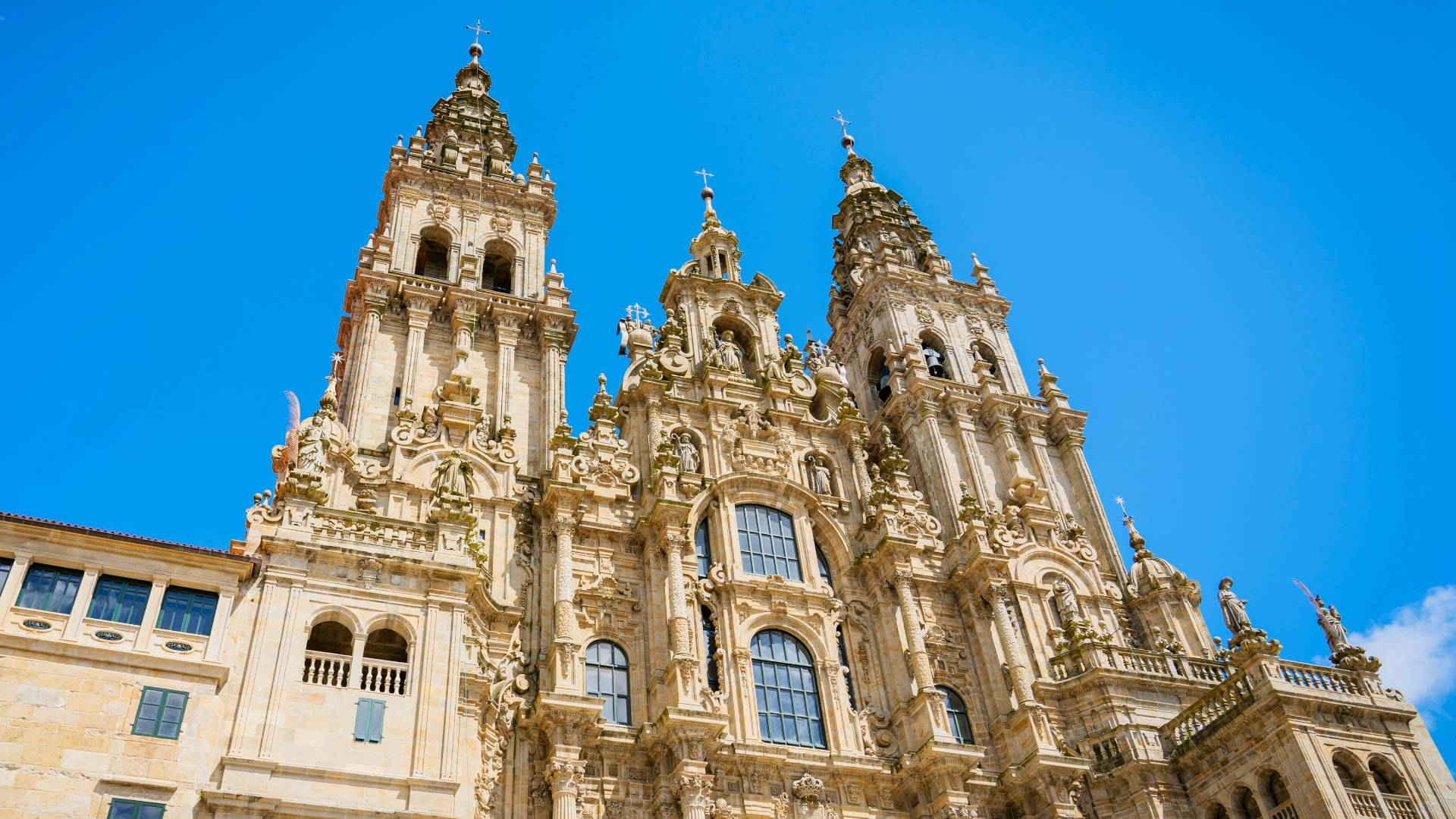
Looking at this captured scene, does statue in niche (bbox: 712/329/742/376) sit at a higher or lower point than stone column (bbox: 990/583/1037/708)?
higher

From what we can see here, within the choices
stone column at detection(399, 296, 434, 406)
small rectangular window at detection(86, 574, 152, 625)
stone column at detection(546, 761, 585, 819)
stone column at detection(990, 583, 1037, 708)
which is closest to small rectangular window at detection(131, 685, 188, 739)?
small rectangular window at detection(86, 574, 152, 625)

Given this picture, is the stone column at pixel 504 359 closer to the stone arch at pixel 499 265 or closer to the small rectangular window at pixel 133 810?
the stone arch at pixel 499 265

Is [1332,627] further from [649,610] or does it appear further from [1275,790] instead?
[649,610]

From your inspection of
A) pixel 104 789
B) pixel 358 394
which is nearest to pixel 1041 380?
pixel 358 394

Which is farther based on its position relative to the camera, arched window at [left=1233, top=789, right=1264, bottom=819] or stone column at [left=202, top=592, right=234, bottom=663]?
arched window at [left=1233, top=789, right=1264, bottom=819]

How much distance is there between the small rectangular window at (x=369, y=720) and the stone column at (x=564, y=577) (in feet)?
19.2

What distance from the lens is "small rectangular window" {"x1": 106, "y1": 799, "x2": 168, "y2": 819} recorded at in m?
17.5

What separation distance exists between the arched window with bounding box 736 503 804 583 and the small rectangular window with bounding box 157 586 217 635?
13.9m

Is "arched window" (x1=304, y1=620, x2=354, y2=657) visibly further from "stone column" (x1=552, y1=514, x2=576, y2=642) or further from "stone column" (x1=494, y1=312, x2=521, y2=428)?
"stone column" (x1=494, y1=312, x2=521, y2=428)

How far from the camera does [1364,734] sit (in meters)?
25.2

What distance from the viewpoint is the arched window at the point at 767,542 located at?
3102cm

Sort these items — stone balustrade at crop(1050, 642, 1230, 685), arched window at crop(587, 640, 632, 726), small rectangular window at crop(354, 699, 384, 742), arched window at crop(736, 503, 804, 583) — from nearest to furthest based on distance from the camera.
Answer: small rectangular window at crop(354, 699, 384, 742) → arched window at crop(587, 640, 632, 726) → stone balustrade at crop(1050, 642, 1230, 685) → arched window at crop(736, 503, 804, 583)

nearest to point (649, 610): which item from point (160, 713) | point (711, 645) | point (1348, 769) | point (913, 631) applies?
point (711, 645)

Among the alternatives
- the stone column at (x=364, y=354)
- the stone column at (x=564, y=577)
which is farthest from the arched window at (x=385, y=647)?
the stone column at (x=364, y=354)
